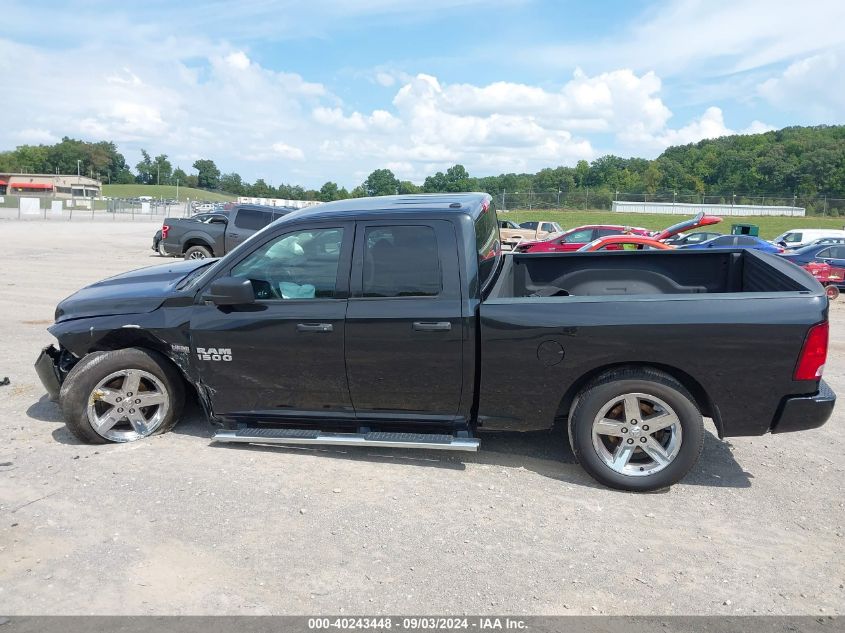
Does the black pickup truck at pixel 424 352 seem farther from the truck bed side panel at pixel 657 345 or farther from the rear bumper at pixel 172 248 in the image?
the rear bumper at pixel 172 248

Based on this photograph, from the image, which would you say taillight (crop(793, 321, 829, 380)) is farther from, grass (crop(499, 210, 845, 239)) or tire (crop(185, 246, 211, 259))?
grass (crop(499, 210, 845, 239))

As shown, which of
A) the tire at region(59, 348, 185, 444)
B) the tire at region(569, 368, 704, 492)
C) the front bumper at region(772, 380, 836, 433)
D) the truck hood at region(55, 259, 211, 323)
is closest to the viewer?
the front bumper at region(772, 380, 836, 433)

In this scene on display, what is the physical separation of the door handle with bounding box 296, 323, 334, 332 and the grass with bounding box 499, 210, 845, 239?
51773mm

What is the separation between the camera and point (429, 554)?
3521 mm

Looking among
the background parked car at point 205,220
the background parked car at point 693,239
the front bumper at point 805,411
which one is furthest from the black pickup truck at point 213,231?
the front bumper at point 805,411

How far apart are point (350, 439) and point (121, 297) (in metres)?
2.10

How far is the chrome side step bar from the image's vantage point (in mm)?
4352

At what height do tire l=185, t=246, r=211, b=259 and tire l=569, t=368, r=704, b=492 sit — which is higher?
tire l=185, t=246, r=211, b=259

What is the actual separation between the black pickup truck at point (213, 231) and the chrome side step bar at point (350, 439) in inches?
556

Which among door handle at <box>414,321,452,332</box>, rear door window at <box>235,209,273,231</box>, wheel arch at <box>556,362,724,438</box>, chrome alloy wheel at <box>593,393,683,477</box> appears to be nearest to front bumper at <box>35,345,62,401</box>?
door handle at <box>414,321,452,332</box>

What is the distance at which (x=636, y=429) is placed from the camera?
4.23m

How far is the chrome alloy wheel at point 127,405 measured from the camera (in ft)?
15.9

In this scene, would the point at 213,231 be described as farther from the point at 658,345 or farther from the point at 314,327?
the point at 658,345

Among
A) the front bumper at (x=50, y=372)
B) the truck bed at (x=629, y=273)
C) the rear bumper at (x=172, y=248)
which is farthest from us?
the rear bumper at (x=172, y=248)
